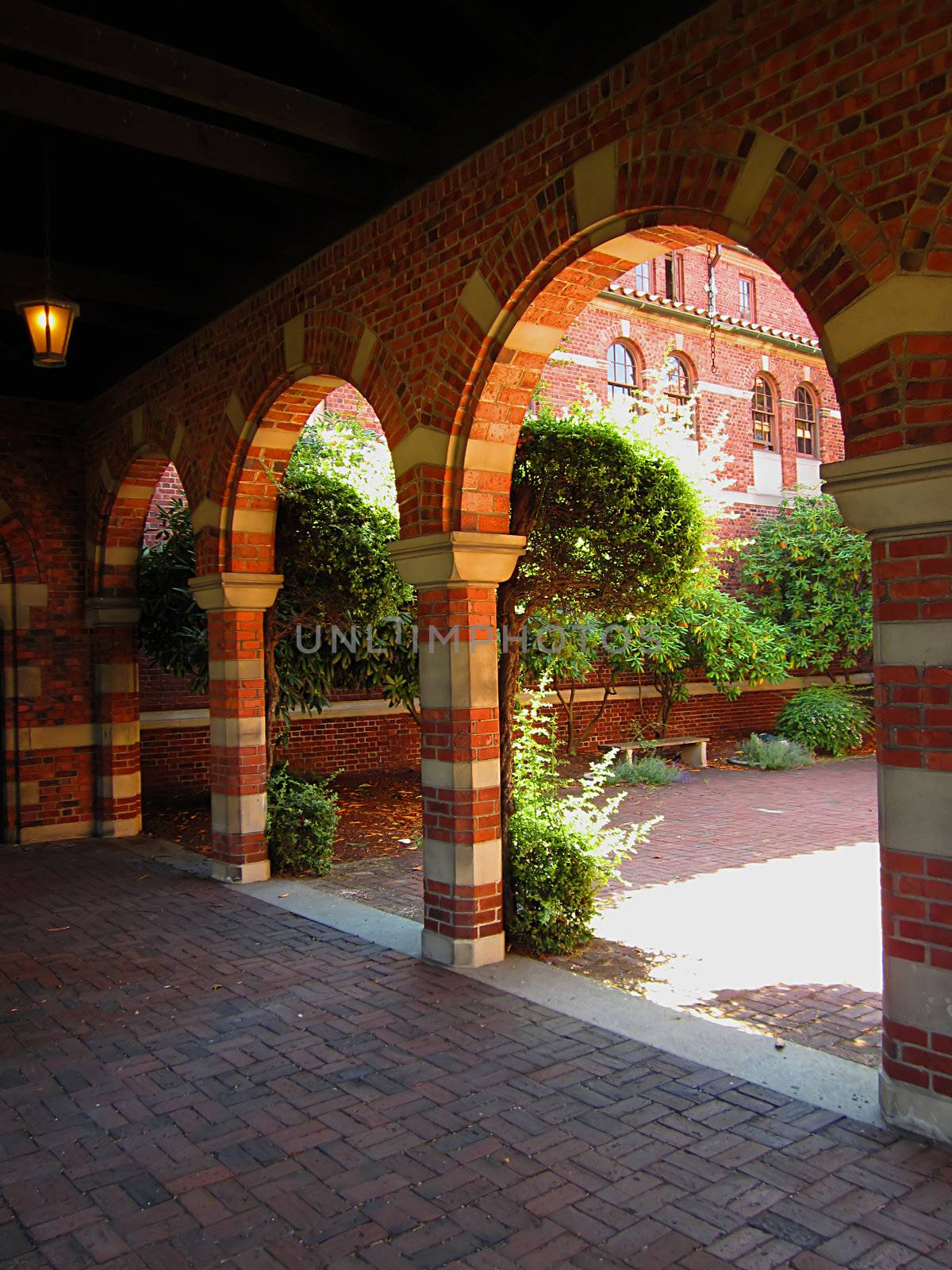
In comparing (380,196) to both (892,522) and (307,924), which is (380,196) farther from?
(307,924)

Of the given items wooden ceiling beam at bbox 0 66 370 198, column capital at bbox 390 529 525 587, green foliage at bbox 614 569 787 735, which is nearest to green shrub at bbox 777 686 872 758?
green foliage at bbox 614 569 787 735

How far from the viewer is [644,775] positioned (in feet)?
44.1

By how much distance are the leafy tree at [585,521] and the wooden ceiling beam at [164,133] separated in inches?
76.6

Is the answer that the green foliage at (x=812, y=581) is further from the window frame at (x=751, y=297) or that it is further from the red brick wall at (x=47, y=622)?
the red brick wall at (x=47, y=622)

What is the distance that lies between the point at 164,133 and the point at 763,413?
15.9 m

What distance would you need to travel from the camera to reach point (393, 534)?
8414mm

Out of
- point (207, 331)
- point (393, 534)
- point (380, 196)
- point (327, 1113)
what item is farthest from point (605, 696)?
point (327, 1113)

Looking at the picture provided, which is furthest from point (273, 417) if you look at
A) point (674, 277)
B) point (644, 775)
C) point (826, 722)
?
point (674, 277)

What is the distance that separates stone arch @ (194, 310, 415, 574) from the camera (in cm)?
608

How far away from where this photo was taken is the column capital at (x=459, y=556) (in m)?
5.54

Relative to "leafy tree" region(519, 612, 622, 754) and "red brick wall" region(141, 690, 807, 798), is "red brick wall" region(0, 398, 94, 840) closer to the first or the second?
"red brick wall" region(141, 690, 807, 798)

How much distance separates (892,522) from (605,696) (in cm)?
1166

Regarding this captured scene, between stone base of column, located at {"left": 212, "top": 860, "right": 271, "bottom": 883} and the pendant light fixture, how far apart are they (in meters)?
3.96

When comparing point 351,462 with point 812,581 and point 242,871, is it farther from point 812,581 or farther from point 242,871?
point 812,581
